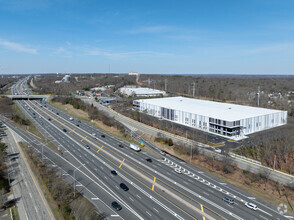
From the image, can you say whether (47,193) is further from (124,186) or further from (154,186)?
(154,186)

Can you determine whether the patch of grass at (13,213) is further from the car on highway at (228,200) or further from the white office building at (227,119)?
the white office building at (227,119)

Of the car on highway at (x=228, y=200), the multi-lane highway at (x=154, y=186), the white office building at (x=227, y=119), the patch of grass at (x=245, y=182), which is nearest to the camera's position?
the multi-lane highway at (x=154, y=186)

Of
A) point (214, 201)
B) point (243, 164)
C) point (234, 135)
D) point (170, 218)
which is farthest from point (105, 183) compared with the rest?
point (234, 135)

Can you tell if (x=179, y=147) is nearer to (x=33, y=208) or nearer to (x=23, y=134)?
(x=33, y=208)

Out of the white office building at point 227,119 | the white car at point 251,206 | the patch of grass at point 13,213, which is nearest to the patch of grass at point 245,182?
the white car at point 251,206

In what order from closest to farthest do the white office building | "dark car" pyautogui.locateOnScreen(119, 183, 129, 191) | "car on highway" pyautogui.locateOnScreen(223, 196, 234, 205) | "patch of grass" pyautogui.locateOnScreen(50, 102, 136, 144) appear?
"car on highway" pyautogui.locateOnScreen(223, 196, 234, 205)
"dark car" pyautogui.locateOnScreen(119, 183, 129, 191)
the white office building
"patch of grass" pyautogui.locateOnScreen(50, 102, 136, 144)

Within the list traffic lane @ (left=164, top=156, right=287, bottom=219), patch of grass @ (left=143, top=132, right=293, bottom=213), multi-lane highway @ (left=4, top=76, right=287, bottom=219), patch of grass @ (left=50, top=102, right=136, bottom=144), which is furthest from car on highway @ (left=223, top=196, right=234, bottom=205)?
patch of grass @ (left=50, top=102, right=136, bottom=144)

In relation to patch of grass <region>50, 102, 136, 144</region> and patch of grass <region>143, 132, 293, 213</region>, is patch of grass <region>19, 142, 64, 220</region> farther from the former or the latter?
patch of grass <region>143, 132, 293, 213</region>

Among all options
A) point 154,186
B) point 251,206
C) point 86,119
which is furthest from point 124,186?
point 86,119
